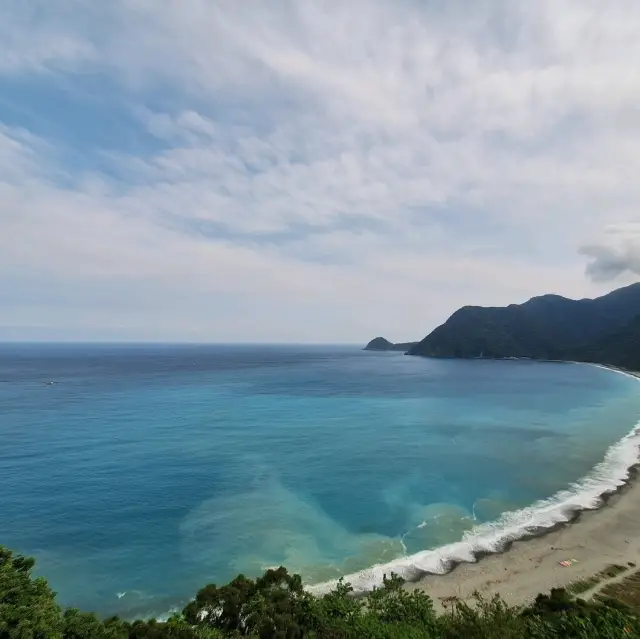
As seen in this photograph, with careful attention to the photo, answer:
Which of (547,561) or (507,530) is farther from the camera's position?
(507,530)

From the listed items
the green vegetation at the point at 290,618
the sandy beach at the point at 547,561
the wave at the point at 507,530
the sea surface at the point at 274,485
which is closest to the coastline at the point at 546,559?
the sandy beach at the point at 547,561

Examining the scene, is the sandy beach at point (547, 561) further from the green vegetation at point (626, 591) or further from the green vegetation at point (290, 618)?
the green vegetation at point (290, 618)

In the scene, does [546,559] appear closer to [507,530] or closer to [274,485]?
[507,530]

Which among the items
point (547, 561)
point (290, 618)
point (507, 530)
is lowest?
point (547, 561)

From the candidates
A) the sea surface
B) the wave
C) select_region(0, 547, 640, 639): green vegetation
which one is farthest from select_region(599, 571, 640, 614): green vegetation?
the sea surface

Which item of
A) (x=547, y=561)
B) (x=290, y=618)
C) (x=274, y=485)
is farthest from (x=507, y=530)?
(x=290, y=618)

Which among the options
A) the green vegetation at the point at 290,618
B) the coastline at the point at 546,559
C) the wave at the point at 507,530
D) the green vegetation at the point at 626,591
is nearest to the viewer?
the green vegetation at the point at 290,618
